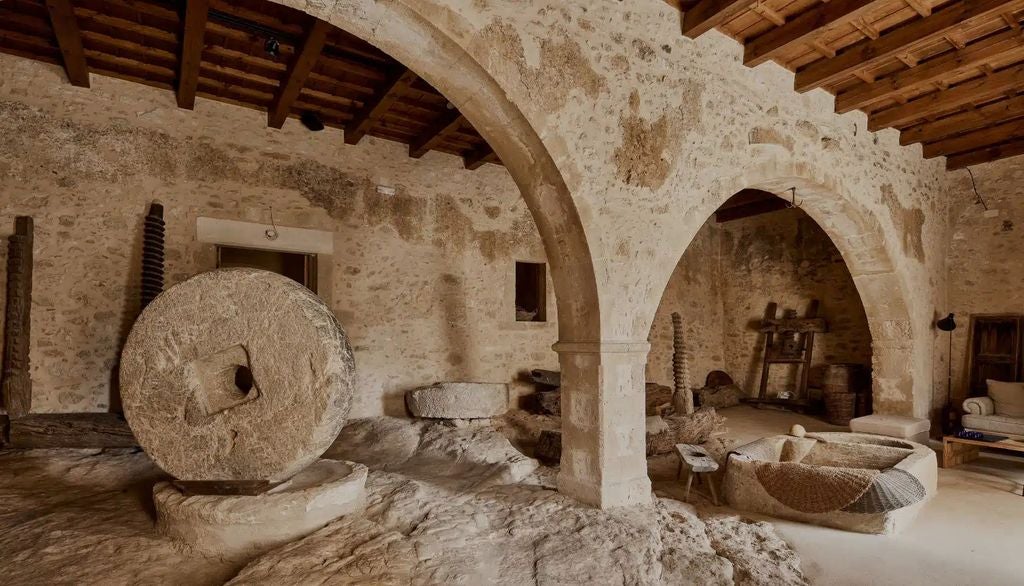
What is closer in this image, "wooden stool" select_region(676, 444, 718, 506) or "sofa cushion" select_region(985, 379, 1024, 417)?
"wooden stool" select_region(676, 444, 718, 506)

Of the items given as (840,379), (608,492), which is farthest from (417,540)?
(840,379)

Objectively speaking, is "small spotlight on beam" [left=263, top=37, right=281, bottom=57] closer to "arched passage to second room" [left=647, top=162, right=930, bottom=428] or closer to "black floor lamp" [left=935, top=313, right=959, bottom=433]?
"arched passage to second room" [left=647, top=162, right=930, bottom=428]

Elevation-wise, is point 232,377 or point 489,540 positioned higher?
point 232,377

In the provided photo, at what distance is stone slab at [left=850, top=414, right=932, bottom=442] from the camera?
5.82 m

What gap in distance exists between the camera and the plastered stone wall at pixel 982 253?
6738 millimetres

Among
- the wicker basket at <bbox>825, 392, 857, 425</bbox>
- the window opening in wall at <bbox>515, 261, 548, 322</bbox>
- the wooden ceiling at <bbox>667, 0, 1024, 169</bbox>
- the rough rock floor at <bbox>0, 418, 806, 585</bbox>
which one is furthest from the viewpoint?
the wicker basket at <bbox>825, 392, 857, 425</bbox>

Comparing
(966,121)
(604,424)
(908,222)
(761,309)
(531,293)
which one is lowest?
(604,424)

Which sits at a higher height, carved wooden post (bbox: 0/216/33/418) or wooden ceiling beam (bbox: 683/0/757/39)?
wooden ceiling beam (bbox: 683/0/757/39)

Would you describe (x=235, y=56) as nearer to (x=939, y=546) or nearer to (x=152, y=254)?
(x=152, y=254)

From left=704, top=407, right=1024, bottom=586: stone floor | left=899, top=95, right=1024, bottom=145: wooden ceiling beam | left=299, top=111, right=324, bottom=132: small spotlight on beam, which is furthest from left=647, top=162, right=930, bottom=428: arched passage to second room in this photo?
left=299, top=111, right=324, bottom=132: small spotlight on beam

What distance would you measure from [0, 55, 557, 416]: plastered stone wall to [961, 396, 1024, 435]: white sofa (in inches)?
192

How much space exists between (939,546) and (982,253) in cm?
539

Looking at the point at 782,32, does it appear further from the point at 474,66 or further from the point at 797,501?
the point at 797,501

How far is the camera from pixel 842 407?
798cm
